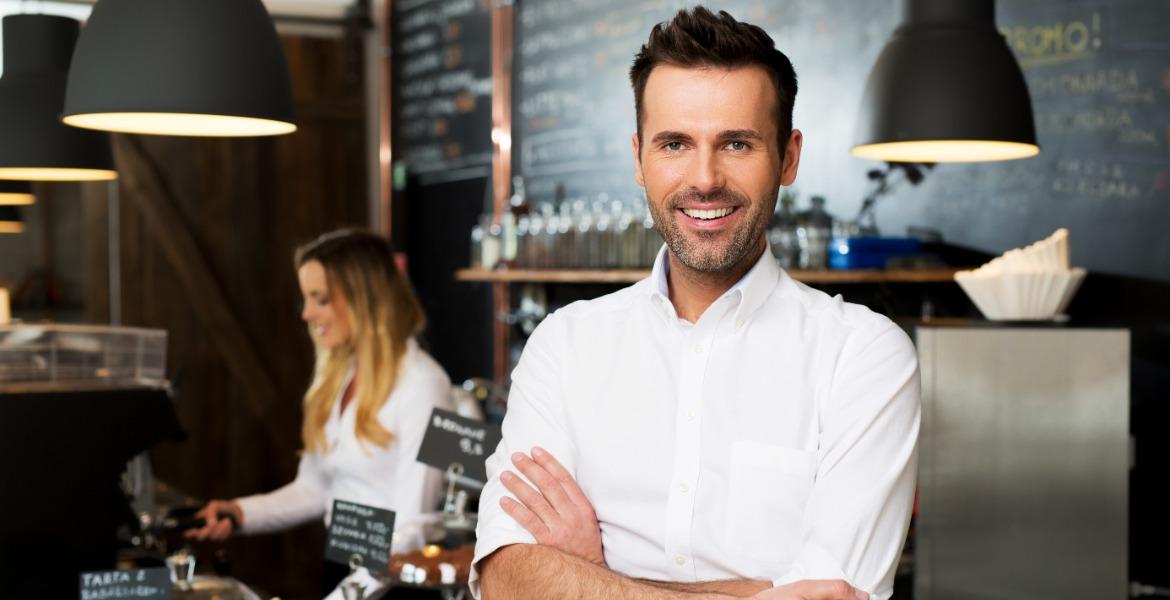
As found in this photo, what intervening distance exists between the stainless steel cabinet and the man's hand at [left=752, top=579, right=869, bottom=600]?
1427 millimetres

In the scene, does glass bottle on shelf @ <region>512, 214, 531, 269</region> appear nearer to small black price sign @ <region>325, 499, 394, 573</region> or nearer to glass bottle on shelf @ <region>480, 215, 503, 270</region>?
glass bottle on shelf @ <region>480, 215, 503, 270</region>

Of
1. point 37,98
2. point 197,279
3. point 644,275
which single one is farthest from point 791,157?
point 197,279

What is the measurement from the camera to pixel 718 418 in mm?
1644

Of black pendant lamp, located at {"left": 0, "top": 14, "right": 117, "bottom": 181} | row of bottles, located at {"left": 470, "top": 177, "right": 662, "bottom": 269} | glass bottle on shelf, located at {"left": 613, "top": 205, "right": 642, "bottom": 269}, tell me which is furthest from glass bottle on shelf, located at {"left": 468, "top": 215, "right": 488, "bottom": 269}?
black pendant lamp, located at {"left": 0, "top": 14, "right": 117, "bottom": 181}

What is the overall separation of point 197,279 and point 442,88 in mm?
1497

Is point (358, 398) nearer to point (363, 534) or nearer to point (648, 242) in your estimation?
point (363, 534)

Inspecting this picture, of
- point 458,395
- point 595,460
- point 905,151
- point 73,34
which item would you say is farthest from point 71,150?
point 905,151

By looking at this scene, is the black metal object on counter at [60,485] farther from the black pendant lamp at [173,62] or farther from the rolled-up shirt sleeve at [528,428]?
the rolled-up shirt sleeve at [528,428]

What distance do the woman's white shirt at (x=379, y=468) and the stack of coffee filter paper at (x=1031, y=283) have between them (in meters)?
1.41

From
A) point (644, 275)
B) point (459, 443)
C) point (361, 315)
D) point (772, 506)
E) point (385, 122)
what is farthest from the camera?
point (385, 122)

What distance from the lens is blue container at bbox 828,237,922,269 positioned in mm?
3627

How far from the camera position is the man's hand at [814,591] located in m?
1.48

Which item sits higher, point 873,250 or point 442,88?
point 442,88

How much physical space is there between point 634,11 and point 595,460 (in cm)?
338
